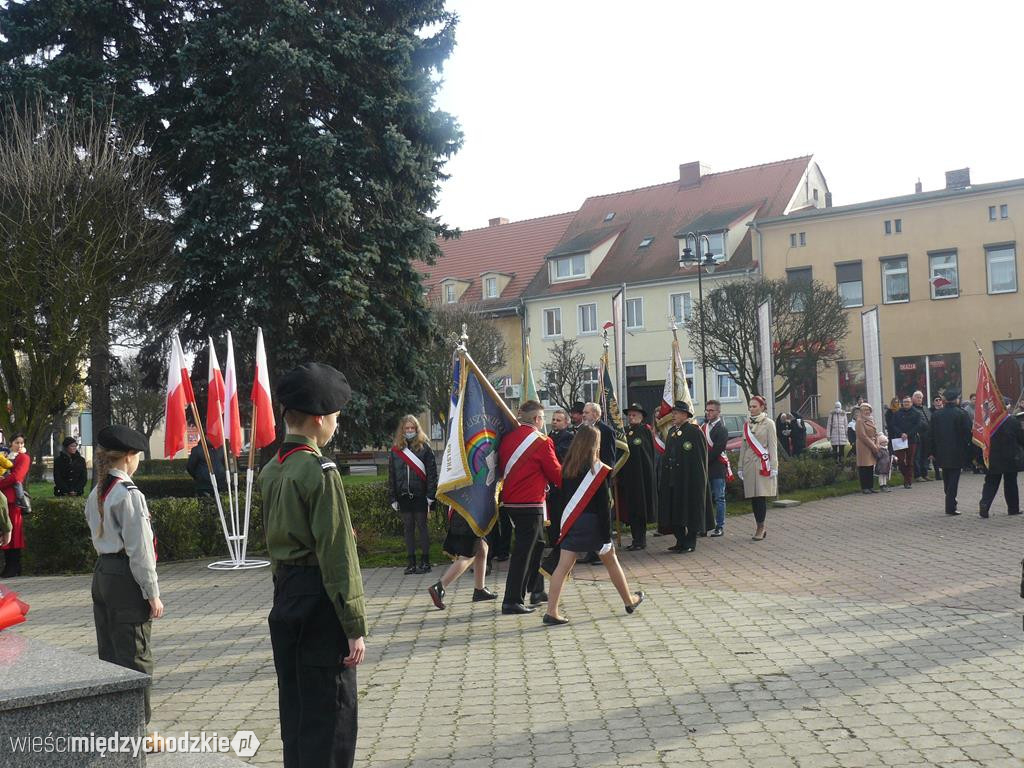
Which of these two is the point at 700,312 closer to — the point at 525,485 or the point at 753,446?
the point at 753,446

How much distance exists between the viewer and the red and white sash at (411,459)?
12.2 metres

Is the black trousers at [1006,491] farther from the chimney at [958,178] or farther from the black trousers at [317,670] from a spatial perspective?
the chimney at [958,178]

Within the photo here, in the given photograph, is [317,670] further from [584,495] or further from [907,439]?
[907,439]

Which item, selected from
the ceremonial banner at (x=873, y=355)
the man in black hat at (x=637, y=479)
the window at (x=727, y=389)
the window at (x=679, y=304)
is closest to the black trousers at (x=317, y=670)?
the man in black hat at (x=637, y=479)

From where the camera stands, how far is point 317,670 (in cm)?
430

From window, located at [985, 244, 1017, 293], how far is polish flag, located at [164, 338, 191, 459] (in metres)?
35.0

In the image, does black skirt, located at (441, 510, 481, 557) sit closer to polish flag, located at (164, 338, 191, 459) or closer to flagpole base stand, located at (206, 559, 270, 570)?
flagpole base stand, located at (206, 559, 270, 570)

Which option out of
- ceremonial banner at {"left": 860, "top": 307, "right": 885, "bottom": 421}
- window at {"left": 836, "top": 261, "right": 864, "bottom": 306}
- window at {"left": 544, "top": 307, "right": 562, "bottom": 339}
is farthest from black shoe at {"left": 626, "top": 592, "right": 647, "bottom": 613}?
window at {"left": 544, "top": 307, "right": 562, "bottom": 339}

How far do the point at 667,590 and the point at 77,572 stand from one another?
8.26 m

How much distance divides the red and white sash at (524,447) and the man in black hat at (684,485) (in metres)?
4.46

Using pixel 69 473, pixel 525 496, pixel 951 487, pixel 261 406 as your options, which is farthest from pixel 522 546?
pixel 69 473

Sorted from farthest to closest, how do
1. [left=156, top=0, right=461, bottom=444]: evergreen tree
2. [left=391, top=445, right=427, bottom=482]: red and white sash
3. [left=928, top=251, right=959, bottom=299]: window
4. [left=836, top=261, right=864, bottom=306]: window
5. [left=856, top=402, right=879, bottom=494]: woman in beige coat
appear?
1. [left=836, top=261, right=864, bottom=306]: window
2. [left=928, top=251, right=959, bottom=299]: window
3. [left=856, top=402, right=879, bottom=494]: woman in beige coat
4. [left=156, top=0, right=461, bottom=444]: evergreen tree
5. [left=391, top=445, right=427, bottom=482]: red and white sash

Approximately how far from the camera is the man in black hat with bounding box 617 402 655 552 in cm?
1391

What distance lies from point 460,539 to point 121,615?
14.7ft
